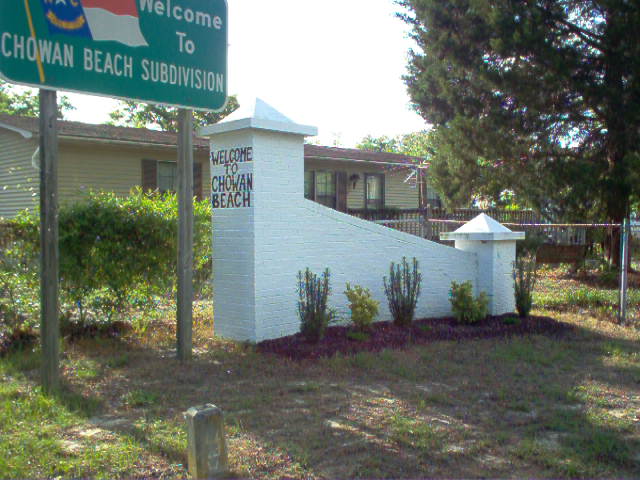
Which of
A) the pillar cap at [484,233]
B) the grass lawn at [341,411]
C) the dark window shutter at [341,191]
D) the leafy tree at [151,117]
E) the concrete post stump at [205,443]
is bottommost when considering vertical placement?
the grass lawn at [341,411]

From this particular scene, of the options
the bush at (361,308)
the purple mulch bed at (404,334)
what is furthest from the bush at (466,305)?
the bush at (361,308)

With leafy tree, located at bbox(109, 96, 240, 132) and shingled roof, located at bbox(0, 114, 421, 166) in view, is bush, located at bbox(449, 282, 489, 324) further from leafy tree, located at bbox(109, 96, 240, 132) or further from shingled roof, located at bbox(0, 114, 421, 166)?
leafy tree, located at bbox(109, 96, 240, 132)

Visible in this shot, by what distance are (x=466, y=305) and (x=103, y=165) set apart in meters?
11.5

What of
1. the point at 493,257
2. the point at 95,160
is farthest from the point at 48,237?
the point at 95,160

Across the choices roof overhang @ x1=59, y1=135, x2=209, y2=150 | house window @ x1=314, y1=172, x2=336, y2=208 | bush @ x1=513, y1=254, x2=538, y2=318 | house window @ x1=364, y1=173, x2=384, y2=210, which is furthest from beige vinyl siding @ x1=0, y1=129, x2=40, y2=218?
bush @ x1=513, y1=254, x2=538, y2=318

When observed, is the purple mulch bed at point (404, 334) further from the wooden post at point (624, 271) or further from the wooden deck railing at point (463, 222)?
the wooden deck railing at point (463, 222)

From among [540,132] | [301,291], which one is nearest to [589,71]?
[540,132]

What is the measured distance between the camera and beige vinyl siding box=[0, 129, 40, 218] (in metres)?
16.4

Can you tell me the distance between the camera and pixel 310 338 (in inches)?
289

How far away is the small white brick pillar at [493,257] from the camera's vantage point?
9.44 meters

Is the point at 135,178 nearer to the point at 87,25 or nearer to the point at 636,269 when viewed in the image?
the point at 87,25

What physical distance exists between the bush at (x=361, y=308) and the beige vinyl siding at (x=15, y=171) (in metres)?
11.2

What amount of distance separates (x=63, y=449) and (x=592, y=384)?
15.0ft

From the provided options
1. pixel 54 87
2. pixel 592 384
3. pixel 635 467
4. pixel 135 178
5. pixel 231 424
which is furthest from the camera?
pixel 135 178
